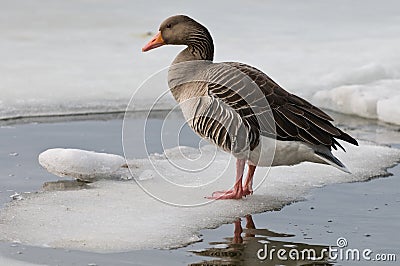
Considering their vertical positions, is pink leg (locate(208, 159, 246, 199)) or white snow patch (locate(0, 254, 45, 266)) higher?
pink leg (locate(208, 159, 246, 199))

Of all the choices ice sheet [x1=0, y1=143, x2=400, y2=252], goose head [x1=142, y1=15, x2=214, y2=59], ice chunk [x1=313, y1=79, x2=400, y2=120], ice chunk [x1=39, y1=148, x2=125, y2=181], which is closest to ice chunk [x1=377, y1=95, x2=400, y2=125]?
ice chunk [x1=313, y1=79, x2=400, y2=120]

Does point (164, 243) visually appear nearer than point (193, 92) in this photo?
Yes

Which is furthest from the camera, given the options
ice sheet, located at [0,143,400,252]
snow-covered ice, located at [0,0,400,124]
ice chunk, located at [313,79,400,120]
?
snow-covered ice, located at [0,0,400,124]

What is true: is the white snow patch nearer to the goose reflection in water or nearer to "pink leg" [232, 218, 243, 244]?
the goose reflection in water

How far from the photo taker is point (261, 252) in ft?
14.0

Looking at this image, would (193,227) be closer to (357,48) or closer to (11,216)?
(11,216)

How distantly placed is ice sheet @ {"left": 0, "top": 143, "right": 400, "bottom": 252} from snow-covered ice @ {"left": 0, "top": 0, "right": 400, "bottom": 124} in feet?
6.64

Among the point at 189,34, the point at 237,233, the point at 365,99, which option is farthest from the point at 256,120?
the point at 365,99

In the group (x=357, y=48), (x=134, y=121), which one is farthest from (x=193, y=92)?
(x=357, y=48)

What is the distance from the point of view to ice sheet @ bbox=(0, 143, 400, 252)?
444 cm

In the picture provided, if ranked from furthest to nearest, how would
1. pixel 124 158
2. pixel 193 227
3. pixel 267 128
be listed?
1. pixel 124 158
2. pixel 267 128
3. pixel 193 227

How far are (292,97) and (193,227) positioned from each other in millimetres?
1101

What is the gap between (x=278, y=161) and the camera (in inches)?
202

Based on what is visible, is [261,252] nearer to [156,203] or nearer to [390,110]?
[156,203]
